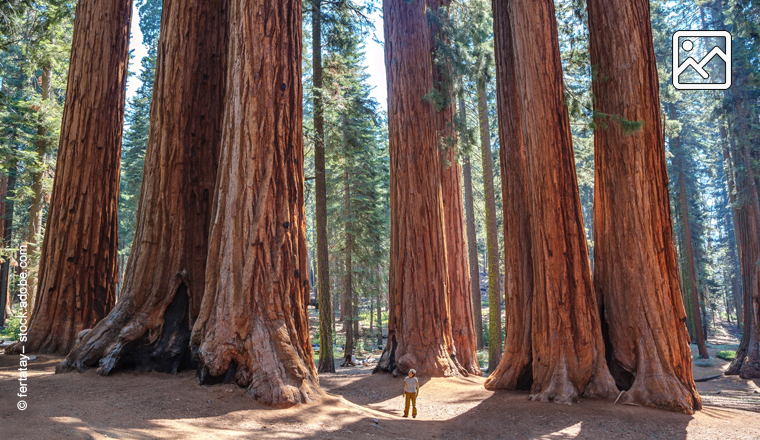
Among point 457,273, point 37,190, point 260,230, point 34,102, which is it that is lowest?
point 457,273

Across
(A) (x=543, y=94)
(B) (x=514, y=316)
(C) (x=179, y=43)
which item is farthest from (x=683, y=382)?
(C) (x=179, y=43)

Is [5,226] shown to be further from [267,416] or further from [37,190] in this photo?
[267,416]

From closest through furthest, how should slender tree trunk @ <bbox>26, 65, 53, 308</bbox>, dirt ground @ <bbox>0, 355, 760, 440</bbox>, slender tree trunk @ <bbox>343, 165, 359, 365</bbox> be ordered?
dirt ground @ <bbox>0, 355, 760, 440</bbox>, slender tree trunk @ <bbox>343, 165, 359, 365</bbox>, slender tree trunk @ <bbox>26, 65, 53, 308</bbox>

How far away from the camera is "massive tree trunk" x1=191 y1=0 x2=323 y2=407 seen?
5.16 m

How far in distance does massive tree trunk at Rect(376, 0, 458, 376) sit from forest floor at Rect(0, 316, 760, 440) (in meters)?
1.71

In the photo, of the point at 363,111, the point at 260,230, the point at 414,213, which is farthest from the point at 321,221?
the point at 260,230

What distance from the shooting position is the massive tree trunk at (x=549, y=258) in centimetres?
679

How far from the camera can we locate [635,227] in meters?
7.10

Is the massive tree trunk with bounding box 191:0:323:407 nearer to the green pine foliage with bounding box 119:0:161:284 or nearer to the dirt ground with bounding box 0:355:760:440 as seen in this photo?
the dirt ground with bounding box 0:355:760:440

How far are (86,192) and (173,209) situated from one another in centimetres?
258

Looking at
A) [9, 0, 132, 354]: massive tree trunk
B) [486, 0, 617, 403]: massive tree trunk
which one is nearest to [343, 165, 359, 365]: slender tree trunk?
[9, 0, 132, 354]: massive tree trunk

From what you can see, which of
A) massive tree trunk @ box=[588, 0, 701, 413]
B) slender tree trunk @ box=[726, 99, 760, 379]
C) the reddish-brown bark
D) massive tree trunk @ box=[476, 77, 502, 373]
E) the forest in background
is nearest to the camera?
massive tree trunk @ box=[588, 0, 701, 413]

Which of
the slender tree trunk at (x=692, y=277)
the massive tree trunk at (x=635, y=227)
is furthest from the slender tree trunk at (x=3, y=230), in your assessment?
the slender tree trunk at (x=692, y=277)

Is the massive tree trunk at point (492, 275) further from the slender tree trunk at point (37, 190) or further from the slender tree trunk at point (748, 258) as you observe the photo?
the slender tree trunk at point (37, 190)
